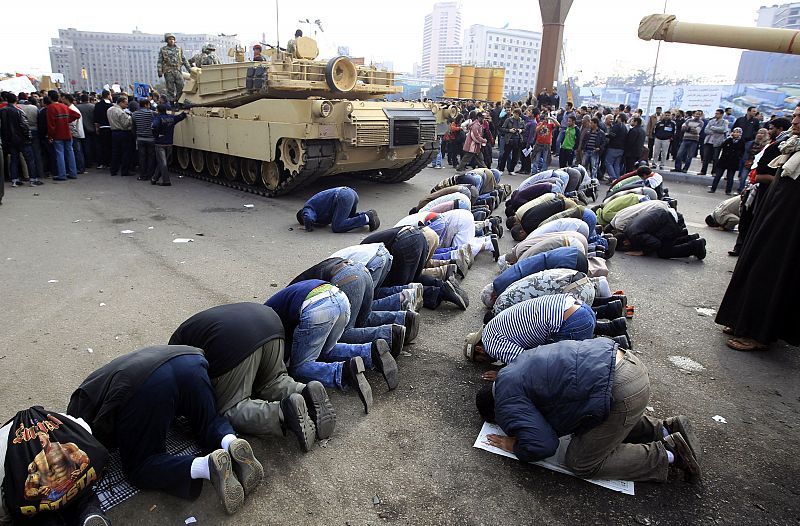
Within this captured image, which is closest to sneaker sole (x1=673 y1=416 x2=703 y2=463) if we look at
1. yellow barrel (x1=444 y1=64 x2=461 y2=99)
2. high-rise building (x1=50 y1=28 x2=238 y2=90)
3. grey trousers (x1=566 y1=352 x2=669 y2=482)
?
grey trousers (x1=566 y1=352 x2=669 y2=482)

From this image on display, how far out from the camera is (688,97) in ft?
109

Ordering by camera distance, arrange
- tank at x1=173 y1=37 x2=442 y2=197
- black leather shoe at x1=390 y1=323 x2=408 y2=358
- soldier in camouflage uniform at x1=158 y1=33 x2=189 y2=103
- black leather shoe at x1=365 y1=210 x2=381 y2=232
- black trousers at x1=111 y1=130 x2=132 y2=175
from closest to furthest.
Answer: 1. black leather shoe at x1=390 y1=323 x2=408 y2=358
2. black leather shoe at x1=365 y1=210 x2=381 y2=232
3. tank at x1=173 y1=37 x2=442 y2=197
4. black trousers at x1=111 y1=130 x2=132 y2=175
5. soldier in camouflage uniform at x1=158 y1=33 x2=189 y2=103

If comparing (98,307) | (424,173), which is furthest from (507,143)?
(98,307)

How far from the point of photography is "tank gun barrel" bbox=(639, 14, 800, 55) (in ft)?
11.8

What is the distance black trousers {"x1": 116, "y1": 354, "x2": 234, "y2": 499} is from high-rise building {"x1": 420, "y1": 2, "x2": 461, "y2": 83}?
9441 centimetres

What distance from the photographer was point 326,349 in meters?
4.16

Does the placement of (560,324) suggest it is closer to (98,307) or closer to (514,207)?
(98,307)

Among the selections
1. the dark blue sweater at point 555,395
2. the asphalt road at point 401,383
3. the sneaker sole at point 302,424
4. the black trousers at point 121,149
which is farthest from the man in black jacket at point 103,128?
the dark blue sweater at point 555,395

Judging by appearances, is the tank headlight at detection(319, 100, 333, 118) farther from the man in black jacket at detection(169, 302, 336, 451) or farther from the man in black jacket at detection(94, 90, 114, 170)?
the man in black jacket at detection(169, 302, 336, 451)

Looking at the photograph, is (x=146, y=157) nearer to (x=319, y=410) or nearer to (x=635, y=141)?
(x=319, y=410)

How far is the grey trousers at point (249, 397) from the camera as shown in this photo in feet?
10.9

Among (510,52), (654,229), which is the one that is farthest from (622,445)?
(510,52)

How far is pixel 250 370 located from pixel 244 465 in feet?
1.97

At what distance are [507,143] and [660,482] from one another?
1344cm
